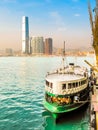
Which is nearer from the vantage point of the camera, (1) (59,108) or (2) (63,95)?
(1) (59,108)

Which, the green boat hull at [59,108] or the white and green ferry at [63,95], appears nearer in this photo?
the green boat hull at [59,108]

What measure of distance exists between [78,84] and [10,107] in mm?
13866

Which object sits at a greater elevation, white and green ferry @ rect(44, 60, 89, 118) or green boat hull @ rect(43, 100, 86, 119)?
white and green ferry @ rect(44, 60, 89, 118)

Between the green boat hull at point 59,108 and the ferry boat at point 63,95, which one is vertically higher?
the ferry boat at point 63,95

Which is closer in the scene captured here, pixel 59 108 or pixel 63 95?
pixel 59 108

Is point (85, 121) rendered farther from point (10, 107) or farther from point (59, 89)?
point (10, 107)

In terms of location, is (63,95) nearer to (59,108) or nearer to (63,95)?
(63,95)

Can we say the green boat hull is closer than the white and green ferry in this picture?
Yes

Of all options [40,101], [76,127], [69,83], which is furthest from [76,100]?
[40,101]

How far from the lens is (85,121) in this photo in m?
37.8

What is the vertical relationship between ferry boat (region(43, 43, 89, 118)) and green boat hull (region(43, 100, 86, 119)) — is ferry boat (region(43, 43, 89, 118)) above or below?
above

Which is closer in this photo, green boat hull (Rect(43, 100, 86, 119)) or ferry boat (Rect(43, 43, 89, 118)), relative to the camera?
green boat hull (Rect(43, 100, 86, 119))

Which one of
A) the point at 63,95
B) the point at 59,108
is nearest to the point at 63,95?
the point at 63,95

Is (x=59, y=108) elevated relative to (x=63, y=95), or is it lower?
lower
